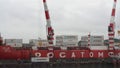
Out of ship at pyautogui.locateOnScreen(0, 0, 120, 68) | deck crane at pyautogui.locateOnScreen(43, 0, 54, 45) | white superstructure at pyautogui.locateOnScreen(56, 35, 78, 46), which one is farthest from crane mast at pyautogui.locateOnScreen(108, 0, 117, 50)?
white superstructure at pyautogui.locateOnScreen(56, 35, 78, 46)

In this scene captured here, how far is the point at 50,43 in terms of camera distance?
66438mm

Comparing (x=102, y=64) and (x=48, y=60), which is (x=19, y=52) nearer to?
(x=48, y=60)

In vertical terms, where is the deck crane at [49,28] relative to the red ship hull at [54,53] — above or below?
above

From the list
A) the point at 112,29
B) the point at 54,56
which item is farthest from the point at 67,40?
the point at 54,56

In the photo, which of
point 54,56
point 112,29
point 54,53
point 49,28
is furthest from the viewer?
point 112,29

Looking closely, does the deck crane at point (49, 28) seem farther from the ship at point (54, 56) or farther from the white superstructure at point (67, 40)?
the white superstructure at point (67, 40)

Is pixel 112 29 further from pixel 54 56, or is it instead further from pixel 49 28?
pixel 54 56

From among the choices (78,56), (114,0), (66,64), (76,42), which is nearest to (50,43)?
(78,56)

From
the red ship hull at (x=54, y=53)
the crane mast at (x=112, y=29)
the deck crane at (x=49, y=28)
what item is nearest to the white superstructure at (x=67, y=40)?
the crane mast at (x=112, y=29)

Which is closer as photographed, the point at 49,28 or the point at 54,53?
the point at 54,53

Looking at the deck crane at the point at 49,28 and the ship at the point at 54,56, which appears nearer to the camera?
the ship at the point at 54,56

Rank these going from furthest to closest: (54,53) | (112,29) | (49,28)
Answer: (112,29) < (49,28) < (54,53)

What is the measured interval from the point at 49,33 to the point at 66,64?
12766 mm

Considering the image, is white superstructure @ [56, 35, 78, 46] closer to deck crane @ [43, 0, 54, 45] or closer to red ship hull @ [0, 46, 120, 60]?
deck crane @ [43, 0, 54, 45]
